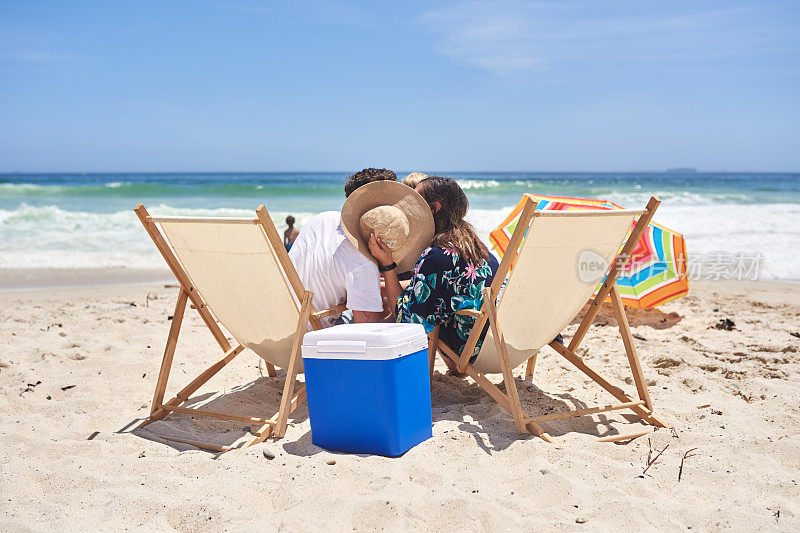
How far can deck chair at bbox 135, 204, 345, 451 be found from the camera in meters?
2.70

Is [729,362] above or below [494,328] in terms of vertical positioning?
below

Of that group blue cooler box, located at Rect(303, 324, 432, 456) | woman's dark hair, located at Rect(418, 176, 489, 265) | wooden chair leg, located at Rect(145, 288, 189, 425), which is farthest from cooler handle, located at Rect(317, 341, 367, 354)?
wooden chair leg, located at Rect(145, 288, 189, 425)

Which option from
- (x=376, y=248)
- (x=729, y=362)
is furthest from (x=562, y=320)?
(x=729, y=362)

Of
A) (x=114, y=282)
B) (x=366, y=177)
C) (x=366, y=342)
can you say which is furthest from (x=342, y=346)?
(x=114, y=282)

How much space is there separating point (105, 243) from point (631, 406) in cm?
1038

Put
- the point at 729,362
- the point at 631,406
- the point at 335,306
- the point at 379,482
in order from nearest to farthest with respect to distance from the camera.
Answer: the point at 379,482 → the point at 631,406 → the point at 335,306 → the point at 729,362

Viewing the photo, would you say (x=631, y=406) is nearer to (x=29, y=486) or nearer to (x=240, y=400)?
(x=240, y=400)

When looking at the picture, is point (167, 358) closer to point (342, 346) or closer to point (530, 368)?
point (342, 346)

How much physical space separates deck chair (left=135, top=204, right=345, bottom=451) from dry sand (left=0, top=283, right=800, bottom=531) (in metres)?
0.13

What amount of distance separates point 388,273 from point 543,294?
2.49ft

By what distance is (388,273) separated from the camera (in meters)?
3.12

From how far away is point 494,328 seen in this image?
2.68 meters

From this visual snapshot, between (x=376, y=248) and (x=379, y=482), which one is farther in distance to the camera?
(x=376, y=248)

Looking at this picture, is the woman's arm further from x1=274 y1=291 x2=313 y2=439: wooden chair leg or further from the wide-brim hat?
x1=274 y1=291 x2=313 y2=439: wooden chair leg
